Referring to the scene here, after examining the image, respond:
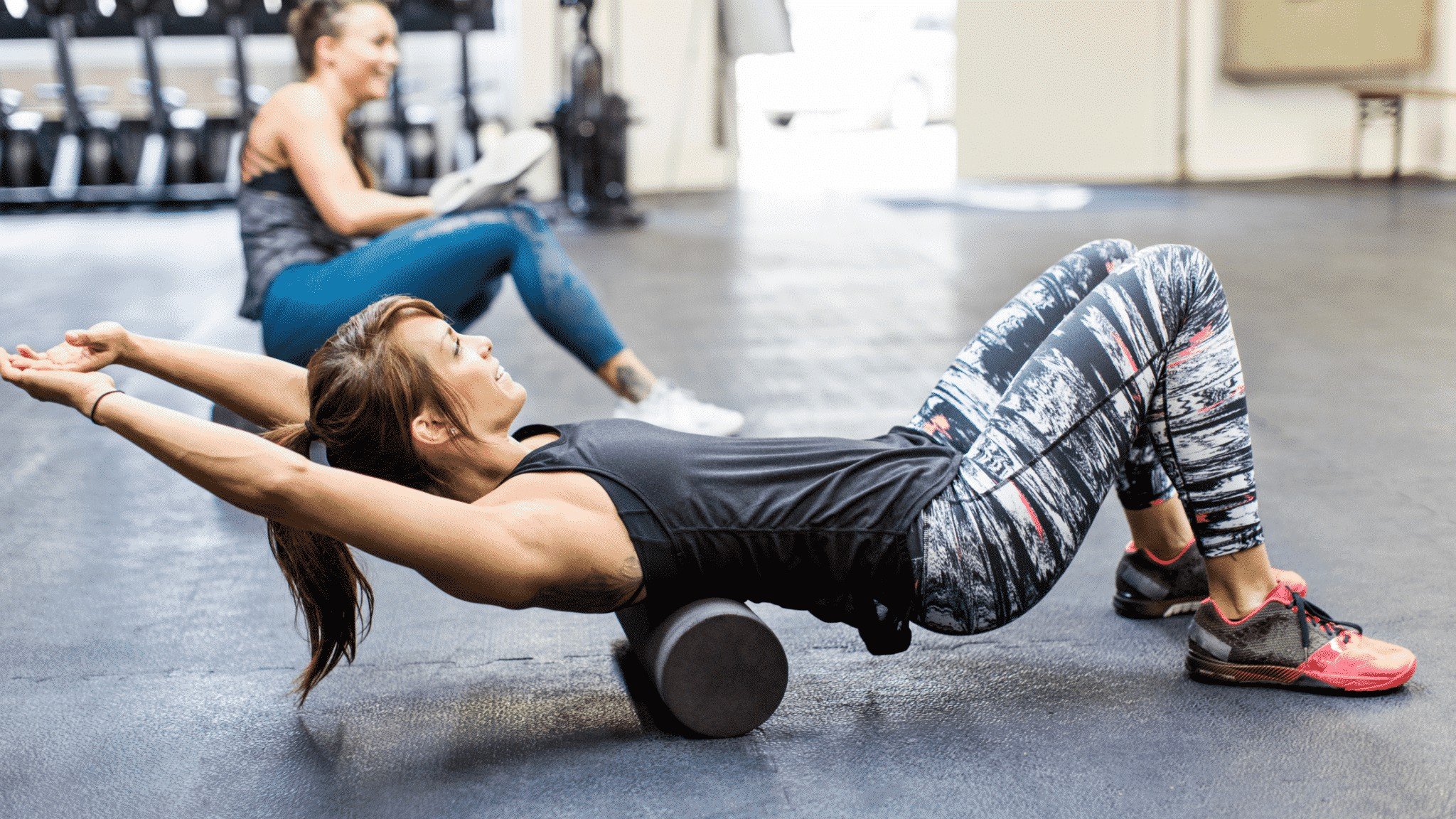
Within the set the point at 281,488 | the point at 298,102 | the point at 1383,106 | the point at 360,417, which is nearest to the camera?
the point at 281,488

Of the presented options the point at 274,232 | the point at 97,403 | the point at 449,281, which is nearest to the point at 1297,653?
the point at 97,403

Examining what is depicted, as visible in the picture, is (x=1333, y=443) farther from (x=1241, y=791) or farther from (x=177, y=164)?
(x=177, y=164)

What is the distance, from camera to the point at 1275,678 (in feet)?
5.15

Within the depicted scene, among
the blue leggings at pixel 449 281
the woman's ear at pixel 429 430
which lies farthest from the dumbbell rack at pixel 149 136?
the woman's ear at pixel 429 430

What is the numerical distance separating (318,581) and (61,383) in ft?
1.20

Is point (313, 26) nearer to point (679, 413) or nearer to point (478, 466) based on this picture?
point (679, 413)

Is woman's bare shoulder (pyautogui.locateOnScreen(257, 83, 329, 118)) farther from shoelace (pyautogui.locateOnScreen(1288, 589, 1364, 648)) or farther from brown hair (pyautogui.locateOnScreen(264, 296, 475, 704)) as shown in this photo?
shoelace (pyautogui.locateOnScreen(1288, 589, 1364, 648))

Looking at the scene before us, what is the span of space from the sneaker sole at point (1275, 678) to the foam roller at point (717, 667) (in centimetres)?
53

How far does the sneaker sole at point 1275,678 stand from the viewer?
156cm

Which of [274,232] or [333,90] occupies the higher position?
[333,90]

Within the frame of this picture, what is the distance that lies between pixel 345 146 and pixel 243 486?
1.76m

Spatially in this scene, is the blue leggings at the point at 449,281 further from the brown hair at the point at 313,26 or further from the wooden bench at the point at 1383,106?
the wooden bench at the point at 1383,106

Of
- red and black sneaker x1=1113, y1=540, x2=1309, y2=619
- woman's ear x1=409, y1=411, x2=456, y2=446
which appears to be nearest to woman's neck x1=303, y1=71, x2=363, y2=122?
woman's ear x1=409, y1=411, x2=456, y2=446

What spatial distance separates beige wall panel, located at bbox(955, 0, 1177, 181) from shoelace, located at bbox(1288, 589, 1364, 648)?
748cm
